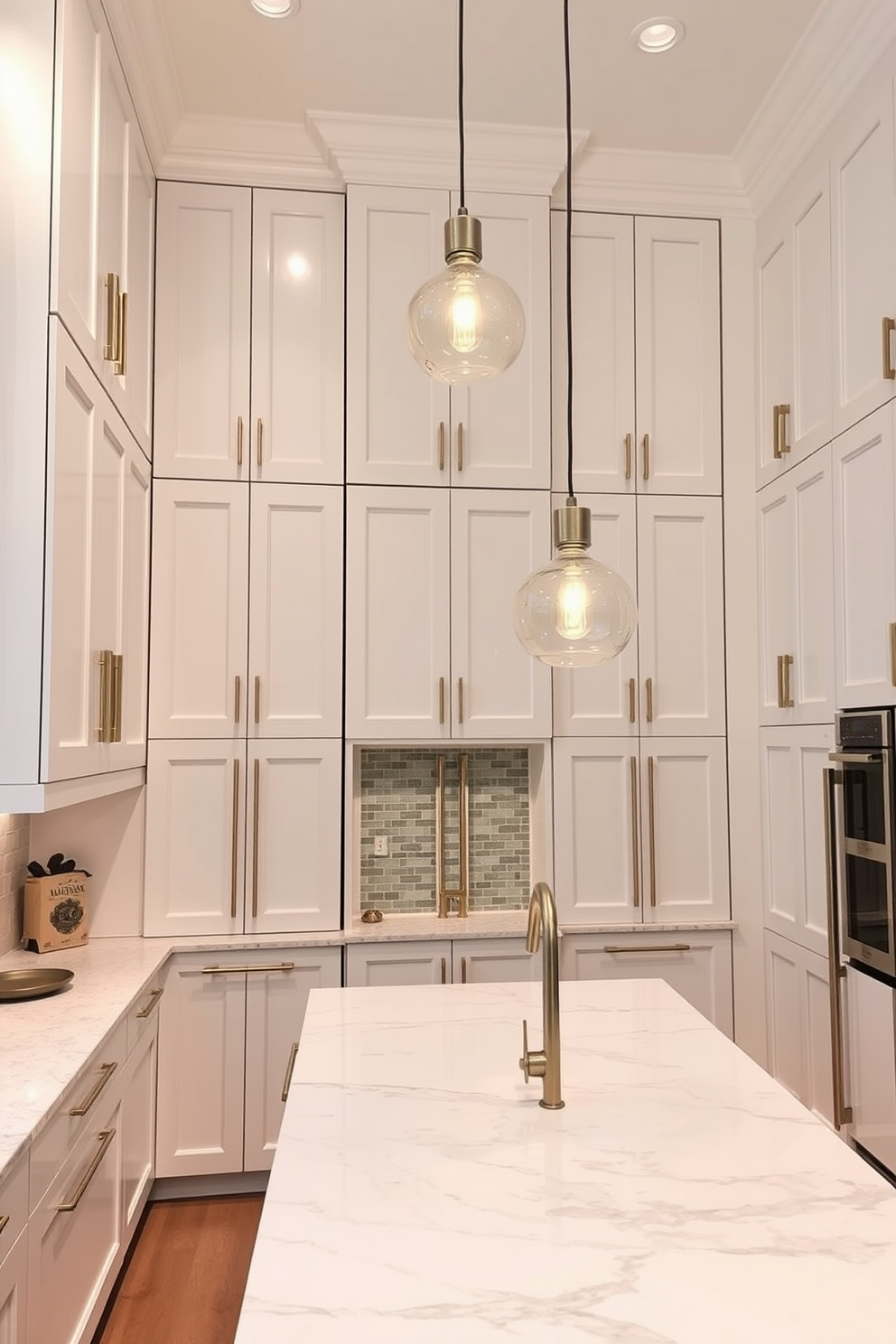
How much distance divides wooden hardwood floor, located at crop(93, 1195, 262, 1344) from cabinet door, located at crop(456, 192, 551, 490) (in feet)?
7.81

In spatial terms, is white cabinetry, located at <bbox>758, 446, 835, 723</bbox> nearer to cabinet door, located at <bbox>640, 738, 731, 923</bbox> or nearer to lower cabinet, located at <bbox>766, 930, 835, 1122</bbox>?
cabinet door, located at <bbox>640, 738, 731, 923</bbox>

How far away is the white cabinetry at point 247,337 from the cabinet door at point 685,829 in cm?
148

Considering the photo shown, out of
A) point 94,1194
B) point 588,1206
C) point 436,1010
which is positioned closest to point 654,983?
point 436,1010

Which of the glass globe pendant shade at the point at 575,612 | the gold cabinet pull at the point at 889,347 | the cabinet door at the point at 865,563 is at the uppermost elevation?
the gold cabinet pull at the point at 889,347

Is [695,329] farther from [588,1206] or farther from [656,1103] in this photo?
[588,1206]

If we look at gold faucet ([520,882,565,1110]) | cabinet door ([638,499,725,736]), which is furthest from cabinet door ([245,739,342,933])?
gold faucet ([520,882,565,1110])

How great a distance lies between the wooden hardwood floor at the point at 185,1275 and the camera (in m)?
2.31

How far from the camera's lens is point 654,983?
7.23 ft

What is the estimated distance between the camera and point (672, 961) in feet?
10.4

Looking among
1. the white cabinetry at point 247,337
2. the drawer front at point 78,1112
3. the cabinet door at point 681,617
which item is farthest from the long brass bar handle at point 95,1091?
the cabinet door at point 681,617

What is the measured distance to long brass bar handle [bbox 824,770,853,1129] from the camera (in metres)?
2.48

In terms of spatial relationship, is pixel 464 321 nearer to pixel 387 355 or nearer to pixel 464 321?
pixel 464 321

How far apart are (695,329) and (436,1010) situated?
2.51 m

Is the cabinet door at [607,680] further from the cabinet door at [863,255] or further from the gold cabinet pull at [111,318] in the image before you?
the gold cabinet pull at [111,318]
